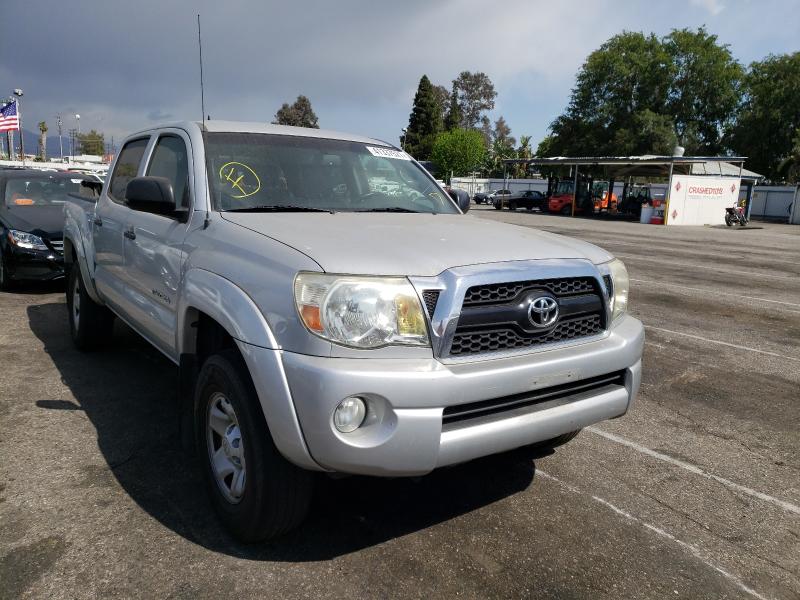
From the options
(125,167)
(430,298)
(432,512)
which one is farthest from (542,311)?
(125,167)

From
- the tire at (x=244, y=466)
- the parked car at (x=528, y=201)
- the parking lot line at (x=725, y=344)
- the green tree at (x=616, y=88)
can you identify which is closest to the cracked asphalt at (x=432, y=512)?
the tire at (x=244, y=466)

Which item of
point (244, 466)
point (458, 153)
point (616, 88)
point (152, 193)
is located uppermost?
point (616, 88)

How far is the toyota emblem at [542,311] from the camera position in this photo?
2.53 m

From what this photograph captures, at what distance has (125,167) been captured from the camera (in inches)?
185

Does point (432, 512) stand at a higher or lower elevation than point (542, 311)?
lower

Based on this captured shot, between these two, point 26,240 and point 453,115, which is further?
point 453,115

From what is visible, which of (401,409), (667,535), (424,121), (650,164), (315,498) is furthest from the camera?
(424,121)

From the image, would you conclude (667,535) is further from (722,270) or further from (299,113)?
(299,113)

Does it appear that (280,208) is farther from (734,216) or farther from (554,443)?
(734,216)

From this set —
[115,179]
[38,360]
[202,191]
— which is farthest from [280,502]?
[38,360]

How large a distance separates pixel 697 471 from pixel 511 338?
6.02 feet

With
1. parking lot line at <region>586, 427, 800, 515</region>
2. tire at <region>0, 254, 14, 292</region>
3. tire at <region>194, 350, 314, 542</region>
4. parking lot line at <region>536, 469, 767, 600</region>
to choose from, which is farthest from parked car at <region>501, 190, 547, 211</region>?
tire at <region>194, 350, 314, 542</region>

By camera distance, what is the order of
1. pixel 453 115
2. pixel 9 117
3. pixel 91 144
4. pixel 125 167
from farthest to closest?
pixel 91 144, pixel 453 115, pixel 9 117, pixel 125 167

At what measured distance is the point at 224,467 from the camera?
2773mm
